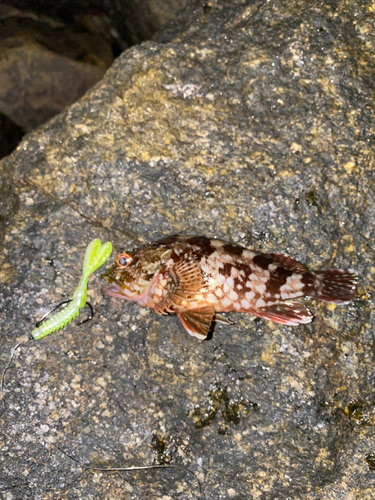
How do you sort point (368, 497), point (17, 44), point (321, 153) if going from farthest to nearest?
1. point (17, 44)
2. point (321, 153)
3. point (368, 497)

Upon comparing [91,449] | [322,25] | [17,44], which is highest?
[17,44]

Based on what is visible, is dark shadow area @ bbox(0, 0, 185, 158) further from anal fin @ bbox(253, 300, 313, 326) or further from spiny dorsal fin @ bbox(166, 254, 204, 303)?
anal fin @ bbox(253, 300, 313, 326)

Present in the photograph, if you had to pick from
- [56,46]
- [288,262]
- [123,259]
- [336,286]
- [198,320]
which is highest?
[56,46]

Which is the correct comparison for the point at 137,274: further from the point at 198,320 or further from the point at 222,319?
the point at 222,319

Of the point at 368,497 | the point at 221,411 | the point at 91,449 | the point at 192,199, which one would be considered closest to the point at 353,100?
the point at 192,199

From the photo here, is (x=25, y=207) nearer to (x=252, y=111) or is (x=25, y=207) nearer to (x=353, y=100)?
(x=252, y=111)

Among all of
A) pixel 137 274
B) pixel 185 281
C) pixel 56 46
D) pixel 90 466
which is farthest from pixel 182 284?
pixel 56 46
